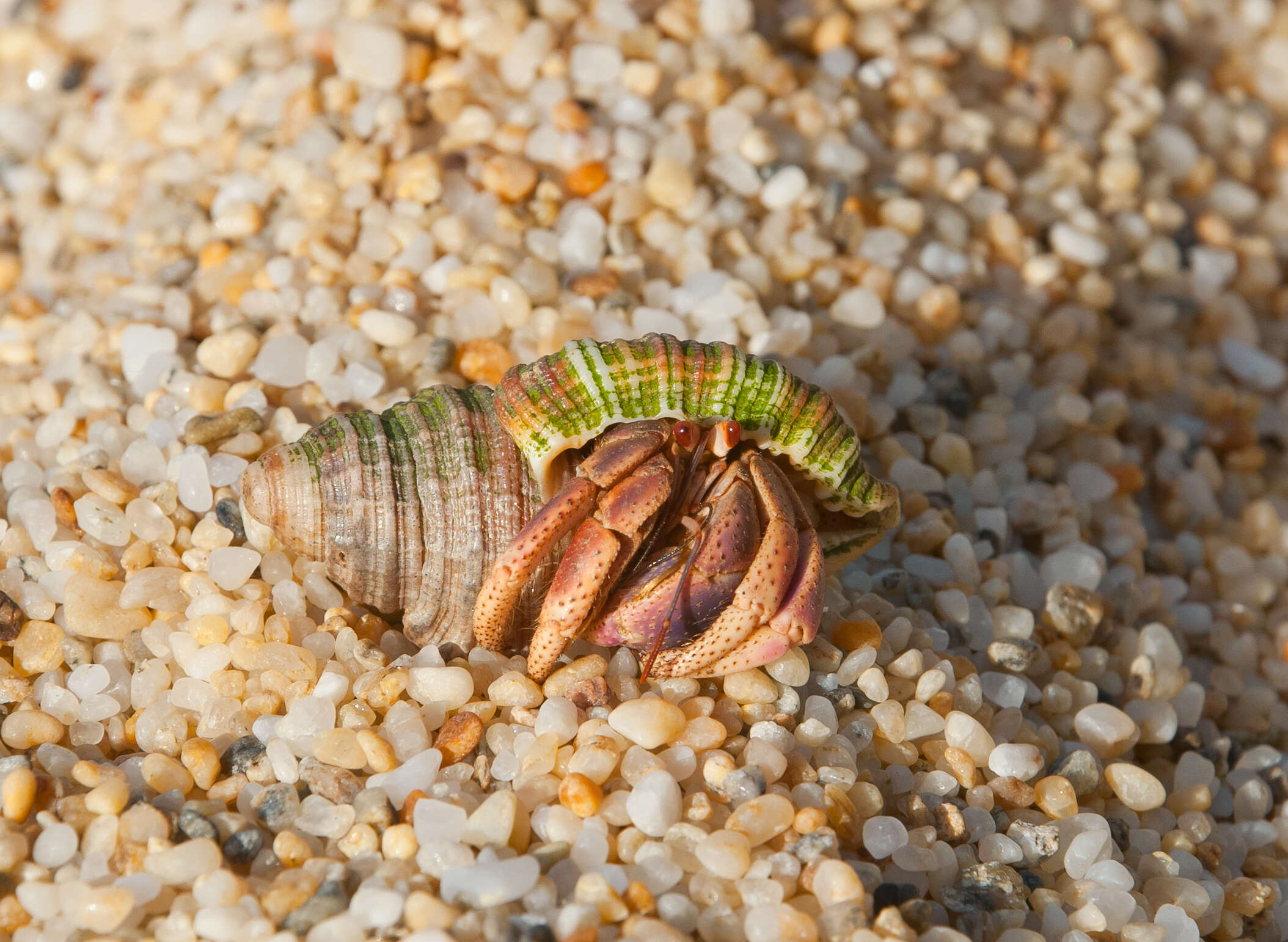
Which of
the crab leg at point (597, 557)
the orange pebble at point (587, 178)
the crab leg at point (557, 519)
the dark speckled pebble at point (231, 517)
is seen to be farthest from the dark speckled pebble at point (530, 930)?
the orange pebble at point (587, 178)

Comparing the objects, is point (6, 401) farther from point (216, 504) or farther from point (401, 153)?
point (401, 153)

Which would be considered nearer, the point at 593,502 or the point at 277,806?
the point at 277,806

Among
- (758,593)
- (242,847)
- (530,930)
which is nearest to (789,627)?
(758,593)

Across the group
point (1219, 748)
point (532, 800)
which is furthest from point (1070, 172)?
point (532, 800)

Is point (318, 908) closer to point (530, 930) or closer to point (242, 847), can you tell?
point (242, 847)

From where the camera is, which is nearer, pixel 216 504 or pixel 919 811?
pixel 919 811

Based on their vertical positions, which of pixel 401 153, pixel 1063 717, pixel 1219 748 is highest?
pixel 401 153

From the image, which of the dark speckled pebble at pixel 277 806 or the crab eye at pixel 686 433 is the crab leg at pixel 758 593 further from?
the dark speckled pebble at pixel 277 806
